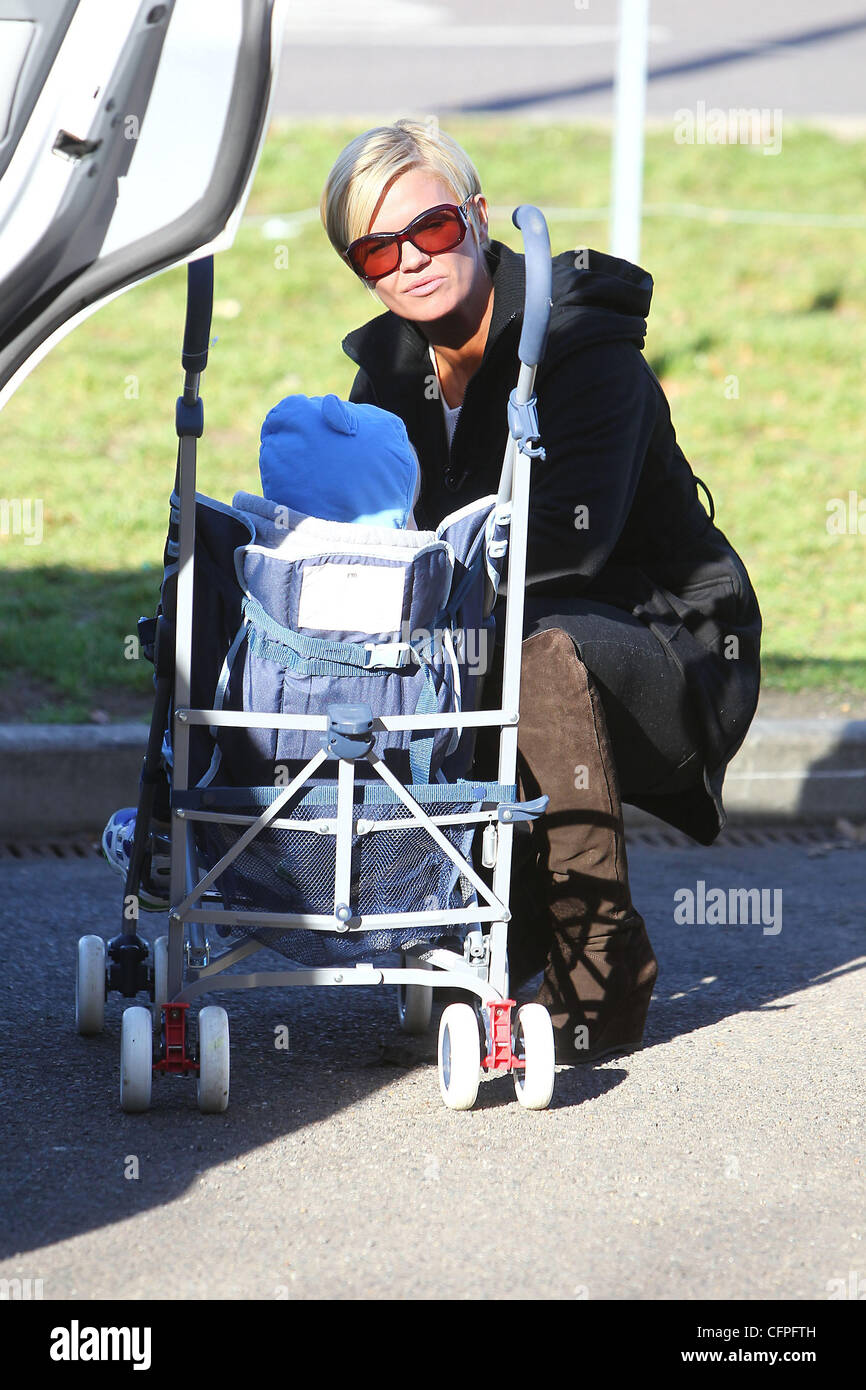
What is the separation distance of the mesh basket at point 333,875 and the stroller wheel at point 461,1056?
159mm

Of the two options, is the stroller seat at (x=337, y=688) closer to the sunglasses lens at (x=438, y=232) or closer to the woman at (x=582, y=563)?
the woman at (x=582, y=563)

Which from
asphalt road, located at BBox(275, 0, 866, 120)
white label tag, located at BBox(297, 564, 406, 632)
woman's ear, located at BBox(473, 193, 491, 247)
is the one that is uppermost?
asphalt road, located at BBox(275, 0, 866, 120)

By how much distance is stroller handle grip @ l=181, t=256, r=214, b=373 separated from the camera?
2.86 m

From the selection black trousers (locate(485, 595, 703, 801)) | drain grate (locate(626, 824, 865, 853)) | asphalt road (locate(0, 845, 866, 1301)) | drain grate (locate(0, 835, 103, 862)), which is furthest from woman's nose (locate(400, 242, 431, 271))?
drain grate (locate(626, 824, 865, 853))

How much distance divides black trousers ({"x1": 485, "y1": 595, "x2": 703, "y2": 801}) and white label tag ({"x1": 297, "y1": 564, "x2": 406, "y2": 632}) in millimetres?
507

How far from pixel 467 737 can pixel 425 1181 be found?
0.80 meters

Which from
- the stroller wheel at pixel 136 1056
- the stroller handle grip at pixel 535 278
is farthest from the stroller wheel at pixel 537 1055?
the stroller handle grip at pixel 535 278

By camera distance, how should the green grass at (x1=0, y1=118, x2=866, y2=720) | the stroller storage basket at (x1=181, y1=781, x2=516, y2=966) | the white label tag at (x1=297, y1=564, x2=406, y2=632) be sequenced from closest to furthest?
the white label tag at (x1=297, y1=564, x2=406, y2=632) < the stroller storage basket at (x1=181, y1=781, x2=516, y2=966) < the green grass at (x1=0, y1=118, x2=866, y2=720)

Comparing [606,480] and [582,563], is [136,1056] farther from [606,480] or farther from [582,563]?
[606,480]

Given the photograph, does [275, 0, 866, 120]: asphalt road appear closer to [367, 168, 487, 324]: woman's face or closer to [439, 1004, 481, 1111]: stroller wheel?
[367, 168, 487, 324]: woman's face

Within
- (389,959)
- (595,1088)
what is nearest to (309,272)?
(389,959)

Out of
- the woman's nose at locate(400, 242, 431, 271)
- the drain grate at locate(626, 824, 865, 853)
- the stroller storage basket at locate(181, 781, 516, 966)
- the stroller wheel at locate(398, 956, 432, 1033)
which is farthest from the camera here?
the drain grate at locate(626, 824, 865, 853)

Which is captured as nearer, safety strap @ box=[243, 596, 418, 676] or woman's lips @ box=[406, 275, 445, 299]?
safety strap @ box=[243, 596, 418, 676]

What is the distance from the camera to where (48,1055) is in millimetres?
3311
